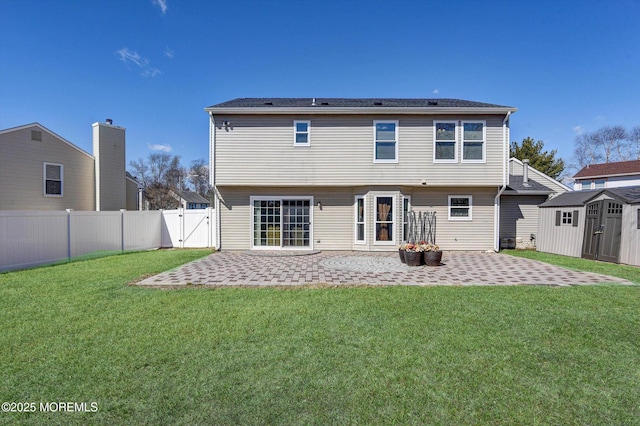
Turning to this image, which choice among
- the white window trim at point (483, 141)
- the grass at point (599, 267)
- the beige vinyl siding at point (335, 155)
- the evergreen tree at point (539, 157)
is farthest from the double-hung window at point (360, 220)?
the evergreen tree at point (539, 157)

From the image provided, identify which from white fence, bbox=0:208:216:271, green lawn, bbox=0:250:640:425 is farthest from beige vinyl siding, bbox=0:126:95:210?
green lawn, bbox=0:250:640:425

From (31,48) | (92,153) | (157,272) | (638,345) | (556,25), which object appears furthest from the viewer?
(92,153)

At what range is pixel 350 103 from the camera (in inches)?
493

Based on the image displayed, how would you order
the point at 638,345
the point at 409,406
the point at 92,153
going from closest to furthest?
1. the point at 409,406
2. the point at 638,345
3. the point at 92,153

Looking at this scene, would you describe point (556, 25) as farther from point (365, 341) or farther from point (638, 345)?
point (365, 341)

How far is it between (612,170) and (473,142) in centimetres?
2921

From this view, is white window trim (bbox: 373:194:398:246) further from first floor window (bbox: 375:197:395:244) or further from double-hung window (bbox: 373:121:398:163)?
double-hung window (bbox: 373:121:398:163)

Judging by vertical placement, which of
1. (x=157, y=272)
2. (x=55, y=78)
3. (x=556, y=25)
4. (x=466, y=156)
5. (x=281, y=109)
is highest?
(x=556, y=25)

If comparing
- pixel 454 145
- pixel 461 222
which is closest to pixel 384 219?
pixel 461 222

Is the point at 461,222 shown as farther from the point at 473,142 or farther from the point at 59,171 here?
the point at 59,171

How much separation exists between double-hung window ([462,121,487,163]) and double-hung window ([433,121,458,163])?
0.36 meters

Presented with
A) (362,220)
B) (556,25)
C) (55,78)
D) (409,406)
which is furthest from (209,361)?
(556,25)

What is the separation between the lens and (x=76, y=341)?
3551mm

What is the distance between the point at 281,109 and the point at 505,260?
1010cm
